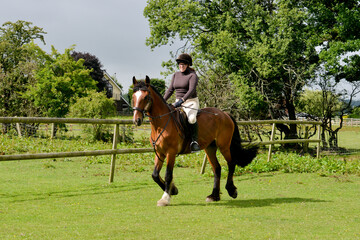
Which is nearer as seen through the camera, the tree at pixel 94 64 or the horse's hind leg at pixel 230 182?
the horse's hind leg at pixel 230 182

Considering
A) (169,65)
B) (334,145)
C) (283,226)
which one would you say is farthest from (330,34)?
(283,226)

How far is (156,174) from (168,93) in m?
1.62

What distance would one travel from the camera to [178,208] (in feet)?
23.1

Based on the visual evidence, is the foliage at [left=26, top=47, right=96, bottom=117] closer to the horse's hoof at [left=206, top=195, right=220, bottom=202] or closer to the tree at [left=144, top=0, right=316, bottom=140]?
the tree at [left=144, top=0, right=316, bottom=140]

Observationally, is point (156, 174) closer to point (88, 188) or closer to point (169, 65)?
point (88, 188)

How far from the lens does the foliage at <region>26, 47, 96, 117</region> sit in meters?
25.9

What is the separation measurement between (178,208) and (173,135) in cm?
126

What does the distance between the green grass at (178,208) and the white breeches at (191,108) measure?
1.54 meters

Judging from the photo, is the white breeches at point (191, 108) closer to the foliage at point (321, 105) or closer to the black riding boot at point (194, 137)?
the black riding boot at point (194, 137)

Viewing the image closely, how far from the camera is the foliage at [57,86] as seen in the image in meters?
25.9

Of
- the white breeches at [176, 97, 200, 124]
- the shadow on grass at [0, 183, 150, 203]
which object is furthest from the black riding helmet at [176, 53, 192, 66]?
the shadow on grass at [0, 183, 150, 203]

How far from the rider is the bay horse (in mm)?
181

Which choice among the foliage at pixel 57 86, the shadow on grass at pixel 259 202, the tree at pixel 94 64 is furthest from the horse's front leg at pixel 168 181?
the tree at pixel 94 64

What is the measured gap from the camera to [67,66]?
96.6 ft
